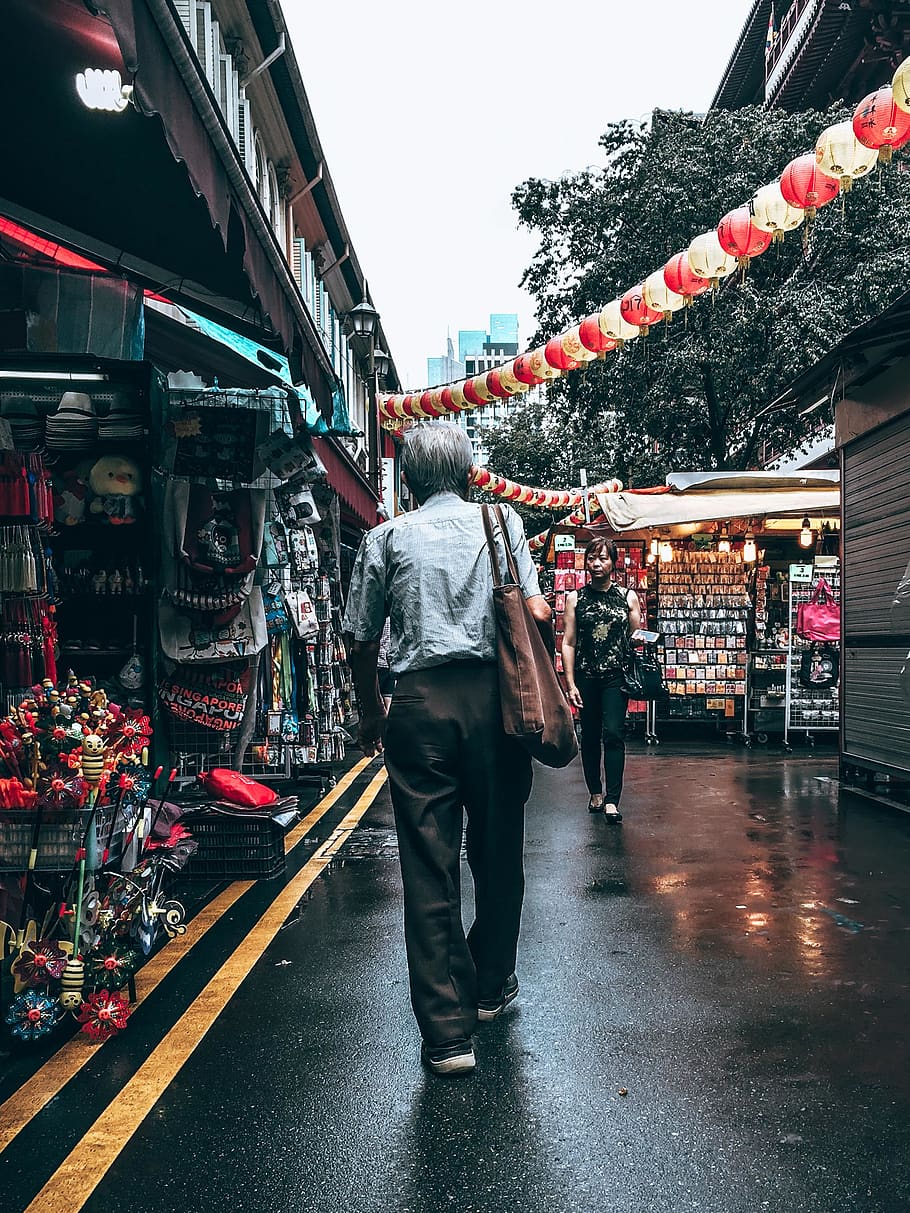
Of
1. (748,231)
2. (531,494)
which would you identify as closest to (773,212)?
(748,231)

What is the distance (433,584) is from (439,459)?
0.49 metres

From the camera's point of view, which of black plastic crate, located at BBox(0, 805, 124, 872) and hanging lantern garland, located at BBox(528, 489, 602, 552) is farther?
hanging lantern garland, located at BBox(528, 489, 602, 552)

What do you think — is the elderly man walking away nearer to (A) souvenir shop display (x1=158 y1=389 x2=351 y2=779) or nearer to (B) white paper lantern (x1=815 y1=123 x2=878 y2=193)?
(A) souvenir shop display (x1=158 y1=389 x2=351 y2=779)

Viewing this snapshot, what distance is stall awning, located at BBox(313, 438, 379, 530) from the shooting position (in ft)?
38.2

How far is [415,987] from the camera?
11.3ft

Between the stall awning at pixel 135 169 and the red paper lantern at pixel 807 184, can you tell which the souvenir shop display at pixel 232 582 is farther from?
the red paper lantern at pixel 807 184

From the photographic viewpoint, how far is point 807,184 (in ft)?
24.1

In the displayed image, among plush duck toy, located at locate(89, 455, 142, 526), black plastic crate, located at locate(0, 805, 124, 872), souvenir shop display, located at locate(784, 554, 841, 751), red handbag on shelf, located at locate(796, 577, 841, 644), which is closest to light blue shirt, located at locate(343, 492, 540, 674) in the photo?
black plastic crate, located at locate(0, 805, 124, 872)

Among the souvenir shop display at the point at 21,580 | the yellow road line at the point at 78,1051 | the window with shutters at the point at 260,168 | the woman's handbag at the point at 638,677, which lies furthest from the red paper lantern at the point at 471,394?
the souvenir shop display at the point at 21,580

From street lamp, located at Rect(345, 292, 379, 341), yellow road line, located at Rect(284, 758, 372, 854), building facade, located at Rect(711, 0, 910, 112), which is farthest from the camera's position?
building facade, located at Rect(711, 0, 910, 112)

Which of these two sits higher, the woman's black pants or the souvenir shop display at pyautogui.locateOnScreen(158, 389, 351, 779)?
the souvenir shop display at pyautogui.locateOnScreen(158, 389, 351, 779)

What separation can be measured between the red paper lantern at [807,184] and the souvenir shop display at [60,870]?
6.04 meters

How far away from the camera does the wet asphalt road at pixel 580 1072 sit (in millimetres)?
2730

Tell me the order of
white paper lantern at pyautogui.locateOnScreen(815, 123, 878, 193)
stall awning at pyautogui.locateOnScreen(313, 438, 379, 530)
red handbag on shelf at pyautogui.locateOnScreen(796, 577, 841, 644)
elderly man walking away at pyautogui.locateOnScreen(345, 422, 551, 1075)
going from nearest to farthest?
1. elderly man walking away at pyautogui.locateOnScreen(345, 422, 551, 1075)
2. white paper lantern at pyautogui.locateOnScreen(815, 123, 878, 193)
3. stall awning at pyautogui.locateOnScreen(313, 438, 379, 530)
4. red handbag on shelf at pyautogui.locateOnScreen(796, 577, 841, 644)
